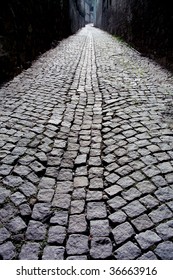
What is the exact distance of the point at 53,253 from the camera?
2293 millimetres

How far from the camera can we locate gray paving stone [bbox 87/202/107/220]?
8.71 feet

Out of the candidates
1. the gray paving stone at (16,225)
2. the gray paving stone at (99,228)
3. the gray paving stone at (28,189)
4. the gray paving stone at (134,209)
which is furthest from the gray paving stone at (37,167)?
the gray paving stone at (134,209)

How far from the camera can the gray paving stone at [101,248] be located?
7.43 ft

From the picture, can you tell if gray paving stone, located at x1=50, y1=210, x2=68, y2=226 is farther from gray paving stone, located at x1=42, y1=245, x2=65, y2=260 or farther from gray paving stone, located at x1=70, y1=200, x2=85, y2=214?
gray paving stone, located at x1=42, y1=245, x2=65, y2=260

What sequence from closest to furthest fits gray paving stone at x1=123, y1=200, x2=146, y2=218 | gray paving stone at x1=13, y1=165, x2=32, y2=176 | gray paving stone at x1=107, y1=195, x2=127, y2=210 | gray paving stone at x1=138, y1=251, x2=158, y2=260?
gray paving stone at x1=138, y1=251, x2=158, y2=260
gray paving stone at x1=123, y1=200, x2=146, y2=218
gray paving stone at x1=107, y1=195, x2=127, y2=210
gray paving stone at x1=13, y1=165, x2=32, y2=176

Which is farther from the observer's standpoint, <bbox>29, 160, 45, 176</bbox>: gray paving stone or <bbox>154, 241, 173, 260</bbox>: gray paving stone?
<bbox>29, 160, 45, 176</bbox>: gray paving stone

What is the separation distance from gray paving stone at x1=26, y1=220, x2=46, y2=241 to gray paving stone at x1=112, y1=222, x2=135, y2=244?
0.65 metres

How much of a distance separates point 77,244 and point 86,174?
1053 mm

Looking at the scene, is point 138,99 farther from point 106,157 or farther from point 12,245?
point 12,245

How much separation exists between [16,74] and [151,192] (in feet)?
18.5

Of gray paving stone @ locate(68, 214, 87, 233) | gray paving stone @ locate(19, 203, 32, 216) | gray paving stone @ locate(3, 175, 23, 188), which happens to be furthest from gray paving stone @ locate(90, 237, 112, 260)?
gray paving stone @ locate(3, 175, 23, 188)

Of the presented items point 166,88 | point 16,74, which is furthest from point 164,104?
point 16,74

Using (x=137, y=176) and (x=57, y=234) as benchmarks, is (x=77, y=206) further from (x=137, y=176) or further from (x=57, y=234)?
(x=137, y=176)

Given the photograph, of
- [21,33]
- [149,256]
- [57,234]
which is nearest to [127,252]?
[149,256]
